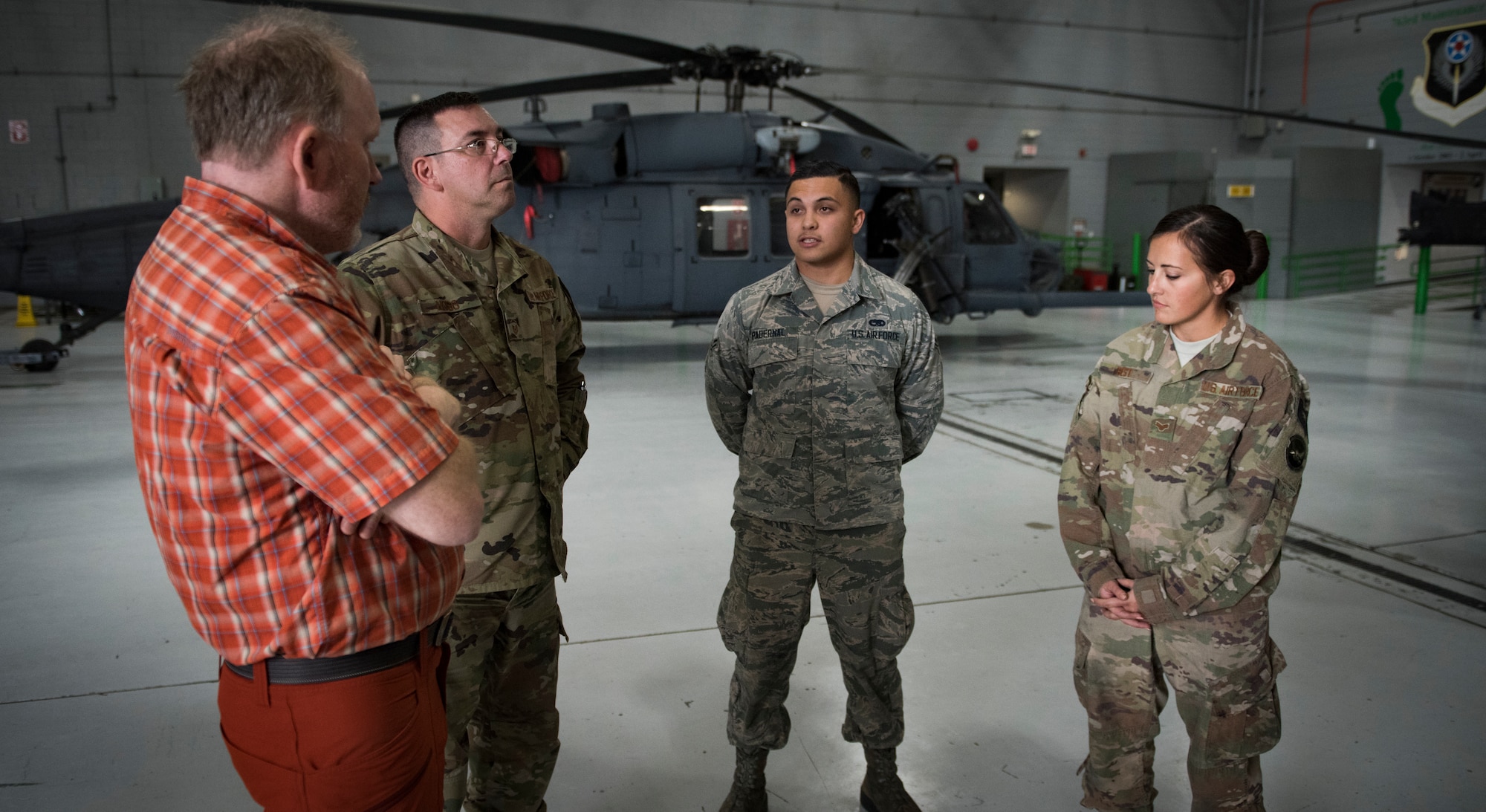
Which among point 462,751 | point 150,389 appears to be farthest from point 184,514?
point 462,751

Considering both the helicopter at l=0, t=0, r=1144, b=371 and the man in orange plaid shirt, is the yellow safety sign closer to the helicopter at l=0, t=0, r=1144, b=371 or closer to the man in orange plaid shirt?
the helicopter at l=0, t=0, r=1144, b=371

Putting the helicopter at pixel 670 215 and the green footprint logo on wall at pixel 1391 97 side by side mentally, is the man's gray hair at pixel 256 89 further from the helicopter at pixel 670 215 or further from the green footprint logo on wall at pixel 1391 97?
the green footprint logo on wall at pixel 1391 97

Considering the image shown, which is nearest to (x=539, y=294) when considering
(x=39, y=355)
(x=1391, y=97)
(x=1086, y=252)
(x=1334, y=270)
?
(x=39, y=355)

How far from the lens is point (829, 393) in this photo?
239cm

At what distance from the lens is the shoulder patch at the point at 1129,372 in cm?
214

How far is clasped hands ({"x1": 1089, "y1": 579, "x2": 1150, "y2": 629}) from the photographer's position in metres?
2.07

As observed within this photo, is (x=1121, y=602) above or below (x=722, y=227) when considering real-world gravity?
below

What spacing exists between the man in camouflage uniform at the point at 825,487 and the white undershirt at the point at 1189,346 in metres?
0.59

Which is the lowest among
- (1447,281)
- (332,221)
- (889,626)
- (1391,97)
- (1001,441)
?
(1001,441)

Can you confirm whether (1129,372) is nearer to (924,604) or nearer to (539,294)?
(539,294)

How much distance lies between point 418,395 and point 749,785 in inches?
60.2

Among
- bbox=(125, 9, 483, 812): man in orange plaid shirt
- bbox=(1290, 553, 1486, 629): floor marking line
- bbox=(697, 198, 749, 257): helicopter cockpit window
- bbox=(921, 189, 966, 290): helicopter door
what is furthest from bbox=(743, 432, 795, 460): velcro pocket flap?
bbox=(921, 189, 966, 290): helicopter door

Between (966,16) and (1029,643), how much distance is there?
17084 mm

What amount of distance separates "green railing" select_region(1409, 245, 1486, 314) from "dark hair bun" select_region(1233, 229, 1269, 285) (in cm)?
1489
